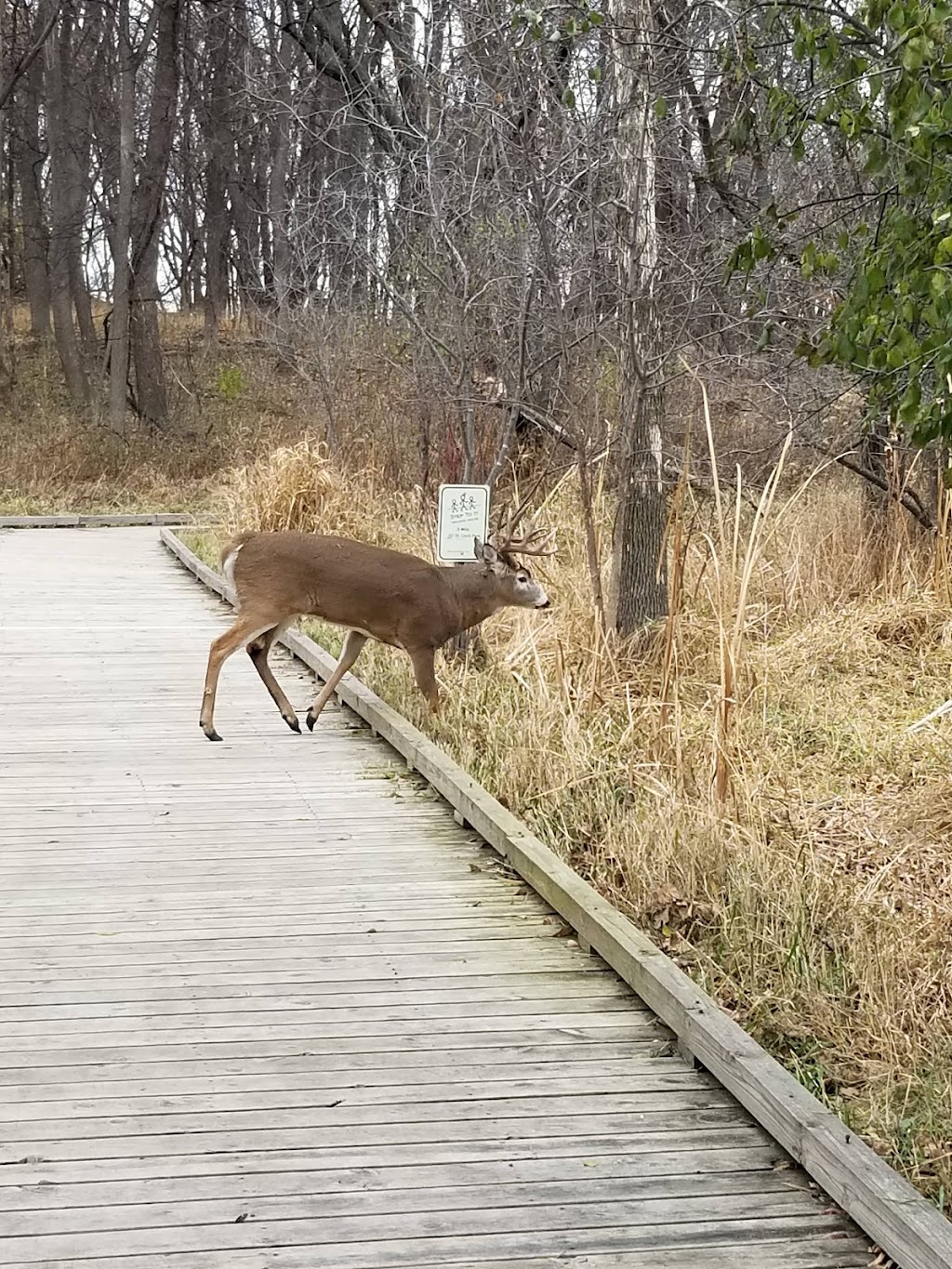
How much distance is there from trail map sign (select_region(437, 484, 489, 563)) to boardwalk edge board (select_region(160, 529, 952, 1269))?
74.0 inches

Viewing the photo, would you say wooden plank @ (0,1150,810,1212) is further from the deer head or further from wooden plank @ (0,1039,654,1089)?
the deer head

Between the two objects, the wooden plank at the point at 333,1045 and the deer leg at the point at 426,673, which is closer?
the wooden plank at the point at 333,1045

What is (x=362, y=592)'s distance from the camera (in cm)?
840

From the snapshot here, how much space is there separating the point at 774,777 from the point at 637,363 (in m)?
2.81

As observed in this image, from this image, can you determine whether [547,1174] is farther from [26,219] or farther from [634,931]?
[26,219]

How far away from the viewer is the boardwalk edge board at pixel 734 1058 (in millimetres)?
3307

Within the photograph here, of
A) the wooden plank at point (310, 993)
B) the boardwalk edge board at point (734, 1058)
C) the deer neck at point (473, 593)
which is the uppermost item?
the deer neck at point (473, 593)

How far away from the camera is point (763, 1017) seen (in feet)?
15.0

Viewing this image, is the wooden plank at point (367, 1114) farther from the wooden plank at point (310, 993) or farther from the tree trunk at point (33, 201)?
the tree trunk at point (33, 201)

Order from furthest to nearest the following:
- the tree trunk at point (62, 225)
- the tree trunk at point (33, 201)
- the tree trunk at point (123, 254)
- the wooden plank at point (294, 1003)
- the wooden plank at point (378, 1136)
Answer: the tree trunk at point (33, 201) < the tree trunk at point (62, 225) < the tree trunk at point (123, 254) < the wooden plank at point (294, 1003) < the wooden plank at point (378, 1136)

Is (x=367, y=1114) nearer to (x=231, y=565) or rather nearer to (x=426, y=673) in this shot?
(x=426, y=673)

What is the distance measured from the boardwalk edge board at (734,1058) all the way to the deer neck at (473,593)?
1.58 metres

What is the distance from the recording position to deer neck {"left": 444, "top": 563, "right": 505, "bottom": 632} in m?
8.70

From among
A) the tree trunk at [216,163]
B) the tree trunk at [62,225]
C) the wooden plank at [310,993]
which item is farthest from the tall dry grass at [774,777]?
the tree trunk at [216,163]
